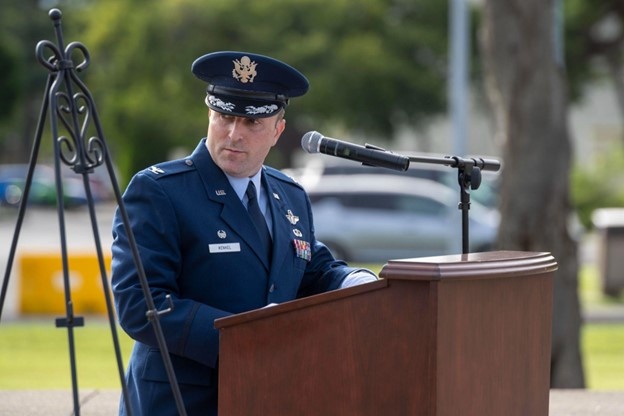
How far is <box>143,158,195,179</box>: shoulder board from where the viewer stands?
3.38 metres

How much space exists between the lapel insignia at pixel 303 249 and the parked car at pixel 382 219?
17591mm

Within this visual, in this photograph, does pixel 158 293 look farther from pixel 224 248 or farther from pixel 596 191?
pixel 596 191

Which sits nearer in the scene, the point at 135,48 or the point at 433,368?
the point at 433,368

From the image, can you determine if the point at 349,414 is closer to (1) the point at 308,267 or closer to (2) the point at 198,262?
(2) the point at 198,262

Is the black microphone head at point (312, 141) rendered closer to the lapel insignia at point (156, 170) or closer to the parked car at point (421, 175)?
the lapel insignia at point (156, 170)

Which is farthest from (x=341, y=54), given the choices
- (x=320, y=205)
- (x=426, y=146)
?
(x=320, y=205)

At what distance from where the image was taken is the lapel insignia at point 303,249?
141 inches

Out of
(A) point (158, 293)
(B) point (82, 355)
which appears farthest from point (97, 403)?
(B) point (82, 355)

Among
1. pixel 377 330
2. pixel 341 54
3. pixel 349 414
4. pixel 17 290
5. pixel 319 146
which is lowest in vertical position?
pixel 17 290

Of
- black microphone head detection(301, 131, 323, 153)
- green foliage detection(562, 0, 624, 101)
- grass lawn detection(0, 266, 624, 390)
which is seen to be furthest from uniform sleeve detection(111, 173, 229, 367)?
green foliage detection(562, 0, 624, 101)

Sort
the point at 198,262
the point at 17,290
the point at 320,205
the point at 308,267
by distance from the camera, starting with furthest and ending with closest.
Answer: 1. the point at 320,205
2. the point at 17,290
3. the point at 308,267
4. the point at 198,262

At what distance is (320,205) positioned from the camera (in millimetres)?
21562

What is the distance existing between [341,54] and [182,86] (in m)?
5.22

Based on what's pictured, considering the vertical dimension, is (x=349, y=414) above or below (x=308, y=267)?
below
